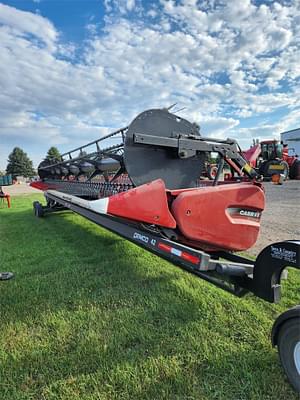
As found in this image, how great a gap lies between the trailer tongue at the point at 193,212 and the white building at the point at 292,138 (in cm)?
5181

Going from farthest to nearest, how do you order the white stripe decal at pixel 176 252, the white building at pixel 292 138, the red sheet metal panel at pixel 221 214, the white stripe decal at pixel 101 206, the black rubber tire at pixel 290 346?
the white building at pixel 292 138
the red sheet metal panel at pixel 221 214
the white stripe decal at pixel 101 206
the white stripe decal at pixel 176 252
the black rubber tire at pixel 290 346

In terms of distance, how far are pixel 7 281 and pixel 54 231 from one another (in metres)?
2.63

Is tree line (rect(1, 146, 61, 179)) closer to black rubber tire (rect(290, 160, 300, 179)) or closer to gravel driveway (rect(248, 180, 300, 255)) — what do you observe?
black rubber tire (rect(290, 160, 300, 179))

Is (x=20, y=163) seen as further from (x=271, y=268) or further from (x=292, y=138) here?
(x=271, y=268)

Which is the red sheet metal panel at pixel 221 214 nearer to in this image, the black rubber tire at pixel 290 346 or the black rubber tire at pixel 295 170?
the black rubber tire at pixel 290 346

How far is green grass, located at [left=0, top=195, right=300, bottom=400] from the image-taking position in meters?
1.66

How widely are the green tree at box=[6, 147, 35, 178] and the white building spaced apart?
179 ft

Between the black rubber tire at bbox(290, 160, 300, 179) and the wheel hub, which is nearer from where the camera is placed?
the wheel hub

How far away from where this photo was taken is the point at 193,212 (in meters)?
2.47

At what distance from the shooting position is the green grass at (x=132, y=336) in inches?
65.3

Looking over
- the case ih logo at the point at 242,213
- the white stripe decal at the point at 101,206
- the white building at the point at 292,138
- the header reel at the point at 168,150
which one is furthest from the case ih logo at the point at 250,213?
the white building at the point at 292,138

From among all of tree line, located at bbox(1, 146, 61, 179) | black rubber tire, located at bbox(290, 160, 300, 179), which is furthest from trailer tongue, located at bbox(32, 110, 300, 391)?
tree line, located at bbox(1, 146, 61, 179)

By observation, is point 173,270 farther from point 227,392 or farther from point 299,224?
point 299,224

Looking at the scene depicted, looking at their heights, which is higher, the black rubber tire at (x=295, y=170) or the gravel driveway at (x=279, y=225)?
the black rubber tire at (x=295, y=170)
